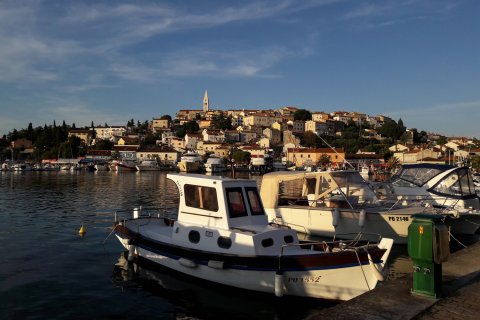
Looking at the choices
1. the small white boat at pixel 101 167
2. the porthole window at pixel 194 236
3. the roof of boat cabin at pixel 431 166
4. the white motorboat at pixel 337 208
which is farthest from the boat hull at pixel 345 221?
the small white boat at pixel 101 167

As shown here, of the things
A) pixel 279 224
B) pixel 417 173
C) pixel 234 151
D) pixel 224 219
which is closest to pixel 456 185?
pixel 417 173

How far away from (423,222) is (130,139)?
188682 mm

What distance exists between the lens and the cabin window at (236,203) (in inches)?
532

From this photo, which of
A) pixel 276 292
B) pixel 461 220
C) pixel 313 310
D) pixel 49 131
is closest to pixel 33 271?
pixel 276 292

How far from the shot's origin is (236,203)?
13742 millimetres

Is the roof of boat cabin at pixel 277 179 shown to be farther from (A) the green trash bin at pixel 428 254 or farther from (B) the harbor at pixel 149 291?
(A) the green trash bin at pixel 428 254

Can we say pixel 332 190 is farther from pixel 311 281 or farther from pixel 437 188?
pixel 311 281

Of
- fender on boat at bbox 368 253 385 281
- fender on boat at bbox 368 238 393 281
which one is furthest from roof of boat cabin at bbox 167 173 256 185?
fender on boat at bbox 368 253 385 281

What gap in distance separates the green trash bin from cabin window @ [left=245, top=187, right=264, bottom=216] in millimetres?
6190

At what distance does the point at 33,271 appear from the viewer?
15.1m

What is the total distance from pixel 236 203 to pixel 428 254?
666cm

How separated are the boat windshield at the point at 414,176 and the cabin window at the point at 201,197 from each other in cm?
1643

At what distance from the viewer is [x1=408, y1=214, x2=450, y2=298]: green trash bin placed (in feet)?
27.1

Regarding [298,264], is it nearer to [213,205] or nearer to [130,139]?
[213,205]
